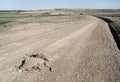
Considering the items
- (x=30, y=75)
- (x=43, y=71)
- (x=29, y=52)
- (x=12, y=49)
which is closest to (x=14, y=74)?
(x=30, y=75)

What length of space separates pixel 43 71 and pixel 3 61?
8.84ft

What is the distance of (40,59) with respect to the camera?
417 inches

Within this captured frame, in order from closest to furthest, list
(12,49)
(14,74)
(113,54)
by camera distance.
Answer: (14,74) → (113,54) → (12,49)

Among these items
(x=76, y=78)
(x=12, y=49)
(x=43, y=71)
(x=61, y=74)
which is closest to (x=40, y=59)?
(x=43, y=71)

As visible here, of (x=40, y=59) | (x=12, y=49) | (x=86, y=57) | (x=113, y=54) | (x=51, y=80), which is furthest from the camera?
(x=12, y=49)

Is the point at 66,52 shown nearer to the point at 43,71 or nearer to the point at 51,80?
the point at 43,71

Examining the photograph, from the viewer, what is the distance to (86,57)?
12430 mm

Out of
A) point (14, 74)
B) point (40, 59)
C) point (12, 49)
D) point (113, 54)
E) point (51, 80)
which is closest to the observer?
point (51, 80)

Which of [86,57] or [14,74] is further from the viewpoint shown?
[86,57]

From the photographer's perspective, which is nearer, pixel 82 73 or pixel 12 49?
pixel 82 73

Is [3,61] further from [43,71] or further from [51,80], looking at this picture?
[51,80]

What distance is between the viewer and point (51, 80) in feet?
28.1

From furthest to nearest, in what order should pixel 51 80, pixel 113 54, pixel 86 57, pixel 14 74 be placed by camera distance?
pixel 113 54
pixel 86 57
pixel 14 74
pixel 51 80

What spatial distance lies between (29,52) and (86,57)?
3613 millimetres
